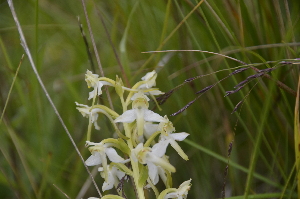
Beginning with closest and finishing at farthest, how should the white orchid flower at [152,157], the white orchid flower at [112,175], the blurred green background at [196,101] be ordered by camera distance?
the white orchid flower at [152,157] → the white orchid flower at [112,175] → the blurred green background at [196,101]

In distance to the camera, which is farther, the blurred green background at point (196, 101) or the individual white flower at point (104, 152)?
the blurred green background at point (196, 101)

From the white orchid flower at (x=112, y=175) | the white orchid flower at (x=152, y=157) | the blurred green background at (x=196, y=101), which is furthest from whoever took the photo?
the blurred green background at (x=196, y=101)

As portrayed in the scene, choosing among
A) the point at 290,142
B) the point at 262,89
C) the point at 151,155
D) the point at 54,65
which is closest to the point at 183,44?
the point at 262,89

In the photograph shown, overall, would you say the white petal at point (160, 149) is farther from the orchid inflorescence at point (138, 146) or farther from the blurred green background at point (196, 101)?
the blurred green background at point (196, 101)

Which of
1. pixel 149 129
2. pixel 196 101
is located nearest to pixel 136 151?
pixel 149 129

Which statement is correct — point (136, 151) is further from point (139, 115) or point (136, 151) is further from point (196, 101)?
point (196, 101)

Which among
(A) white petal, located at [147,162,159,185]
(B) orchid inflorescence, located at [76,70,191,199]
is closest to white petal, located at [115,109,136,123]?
(B) orchid inflorescence, located at [76,70,191,199]

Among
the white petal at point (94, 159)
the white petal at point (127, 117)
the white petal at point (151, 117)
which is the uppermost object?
the white petal at point (127, 117)

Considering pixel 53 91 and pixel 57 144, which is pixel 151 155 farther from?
pixel 53 91

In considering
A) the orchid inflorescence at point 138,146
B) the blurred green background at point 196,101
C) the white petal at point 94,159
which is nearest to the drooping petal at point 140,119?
the orchid inflorescence at point 138,146

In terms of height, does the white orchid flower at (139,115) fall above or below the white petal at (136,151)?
above
